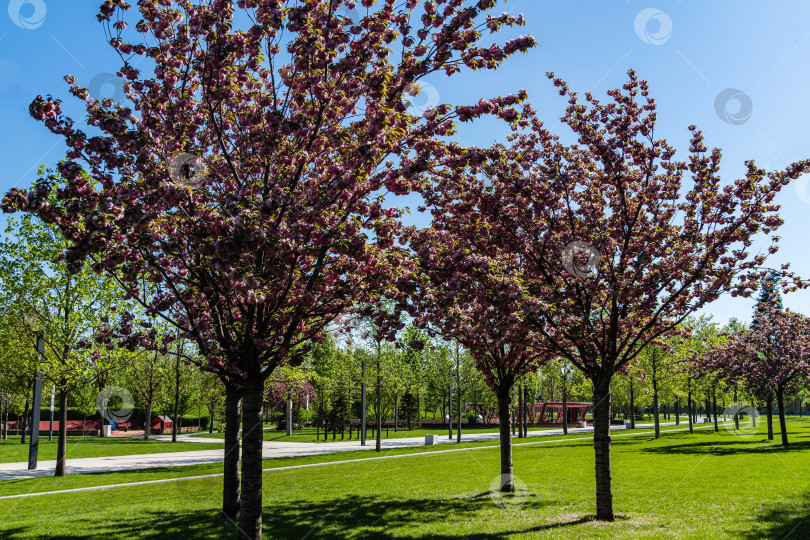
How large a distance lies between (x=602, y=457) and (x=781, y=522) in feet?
10.4

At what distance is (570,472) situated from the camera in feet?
57.4

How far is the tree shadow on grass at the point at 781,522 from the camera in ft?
28.1

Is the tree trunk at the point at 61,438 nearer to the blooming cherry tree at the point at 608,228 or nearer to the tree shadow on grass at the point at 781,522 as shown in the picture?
the blooming cherry tree at the point at 608,228

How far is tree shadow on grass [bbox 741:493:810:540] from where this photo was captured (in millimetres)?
8555

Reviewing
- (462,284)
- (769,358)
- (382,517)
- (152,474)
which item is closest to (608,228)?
(462,284)

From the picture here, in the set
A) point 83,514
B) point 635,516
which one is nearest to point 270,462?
point 83,514

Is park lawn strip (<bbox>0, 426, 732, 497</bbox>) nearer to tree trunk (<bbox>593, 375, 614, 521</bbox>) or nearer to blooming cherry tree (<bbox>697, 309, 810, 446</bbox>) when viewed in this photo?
tree trunk (<bbox>593, 375, 614, 521</bbox>)

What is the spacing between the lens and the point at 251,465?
6707mm

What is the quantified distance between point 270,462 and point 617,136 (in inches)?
766

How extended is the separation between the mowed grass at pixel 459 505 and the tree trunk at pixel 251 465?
2.99m

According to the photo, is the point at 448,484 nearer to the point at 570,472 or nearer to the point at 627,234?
the point at 570,472

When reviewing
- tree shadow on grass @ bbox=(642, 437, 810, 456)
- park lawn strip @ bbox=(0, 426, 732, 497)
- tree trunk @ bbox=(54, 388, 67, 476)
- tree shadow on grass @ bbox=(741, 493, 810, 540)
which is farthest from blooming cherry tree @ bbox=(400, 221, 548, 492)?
tree shadow on grass @ bbox=(642, 437, 810, 456)

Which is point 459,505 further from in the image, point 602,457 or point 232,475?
point 232,475

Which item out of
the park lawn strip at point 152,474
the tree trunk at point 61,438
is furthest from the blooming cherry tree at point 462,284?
the tree trunk at point 61,438
